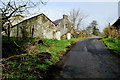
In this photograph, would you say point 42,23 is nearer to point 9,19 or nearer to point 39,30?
point 39,30

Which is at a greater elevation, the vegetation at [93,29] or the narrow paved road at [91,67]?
the vegetation at [93,29]

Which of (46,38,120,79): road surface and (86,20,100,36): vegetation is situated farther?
(86,20,100,36): vegetation

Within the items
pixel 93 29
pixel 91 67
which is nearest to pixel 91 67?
pixel 91 67

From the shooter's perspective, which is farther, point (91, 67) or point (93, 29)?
point (93, 29)

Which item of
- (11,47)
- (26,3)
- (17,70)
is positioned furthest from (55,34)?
(17,70)

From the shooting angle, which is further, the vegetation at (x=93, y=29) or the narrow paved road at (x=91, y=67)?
the vegetation at (x=93, y=29)

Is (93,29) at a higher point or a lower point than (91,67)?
higher

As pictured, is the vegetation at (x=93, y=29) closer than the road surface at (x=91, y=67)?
No

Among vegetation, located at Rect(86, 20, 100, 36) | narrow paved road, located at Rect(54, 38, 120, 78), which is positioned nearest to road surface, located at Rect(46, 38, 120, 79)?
narrow paved road, located at Rect(54, 38, 120, 78)

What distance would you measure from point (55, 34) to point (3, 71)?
15.9 m

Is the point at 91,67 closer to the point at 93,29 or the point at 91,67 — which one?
the point at 91,67

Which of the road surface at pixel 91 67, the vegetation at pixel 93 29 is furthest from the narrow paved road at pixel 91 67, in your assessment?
the vegetation at pixel 93 29

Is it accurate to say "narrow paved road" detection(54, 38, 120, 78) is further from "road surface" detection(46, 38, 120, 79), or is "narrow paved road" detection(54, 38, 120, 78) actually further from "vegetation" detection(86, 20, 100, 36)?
"vegetation" detection(86, 20, 100, 36)

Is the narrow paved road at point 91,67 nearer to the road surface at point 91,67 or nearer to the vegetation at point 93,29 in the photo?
the road surface at point 91,67
